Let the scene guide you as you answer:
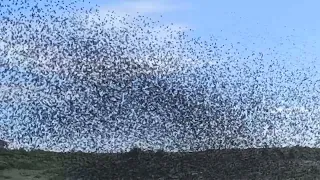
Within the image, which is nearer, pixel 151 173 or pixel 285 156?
pixel 151 173

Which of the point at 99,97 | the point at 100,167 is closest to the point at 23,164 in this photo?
the point at 100,167

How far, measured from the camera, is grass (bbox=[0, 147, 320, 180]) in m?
18.8

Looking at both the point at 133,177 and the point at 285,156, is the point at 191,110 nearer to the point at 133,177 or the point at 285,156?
the point at 133,177

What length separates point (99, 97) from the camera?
1897cm

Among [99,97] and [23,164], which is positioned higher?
[99,97]

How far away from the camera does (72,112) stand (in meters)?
19.0

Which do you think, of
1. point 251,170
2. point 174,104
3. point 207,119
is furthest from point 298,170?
point 174,104

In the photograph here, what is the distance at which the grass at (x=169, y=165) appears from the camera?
741 inches

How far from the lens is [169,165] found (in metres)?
19.7

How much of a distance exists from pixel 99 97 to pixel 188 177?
4.23 m

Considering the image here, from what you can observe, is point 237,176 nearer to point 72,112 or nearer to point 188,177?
point 188,177

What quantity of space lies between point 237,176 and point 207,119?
2307 millimetres

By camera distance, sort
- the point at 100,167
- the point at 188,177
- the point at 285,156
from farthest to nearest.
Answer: the point at 285,156 < the point at 100,167 < the point at 188,177

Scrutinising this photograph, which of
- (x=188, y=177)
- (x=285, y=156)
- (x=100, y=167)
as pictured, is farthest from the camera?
(x=285, y=156)
